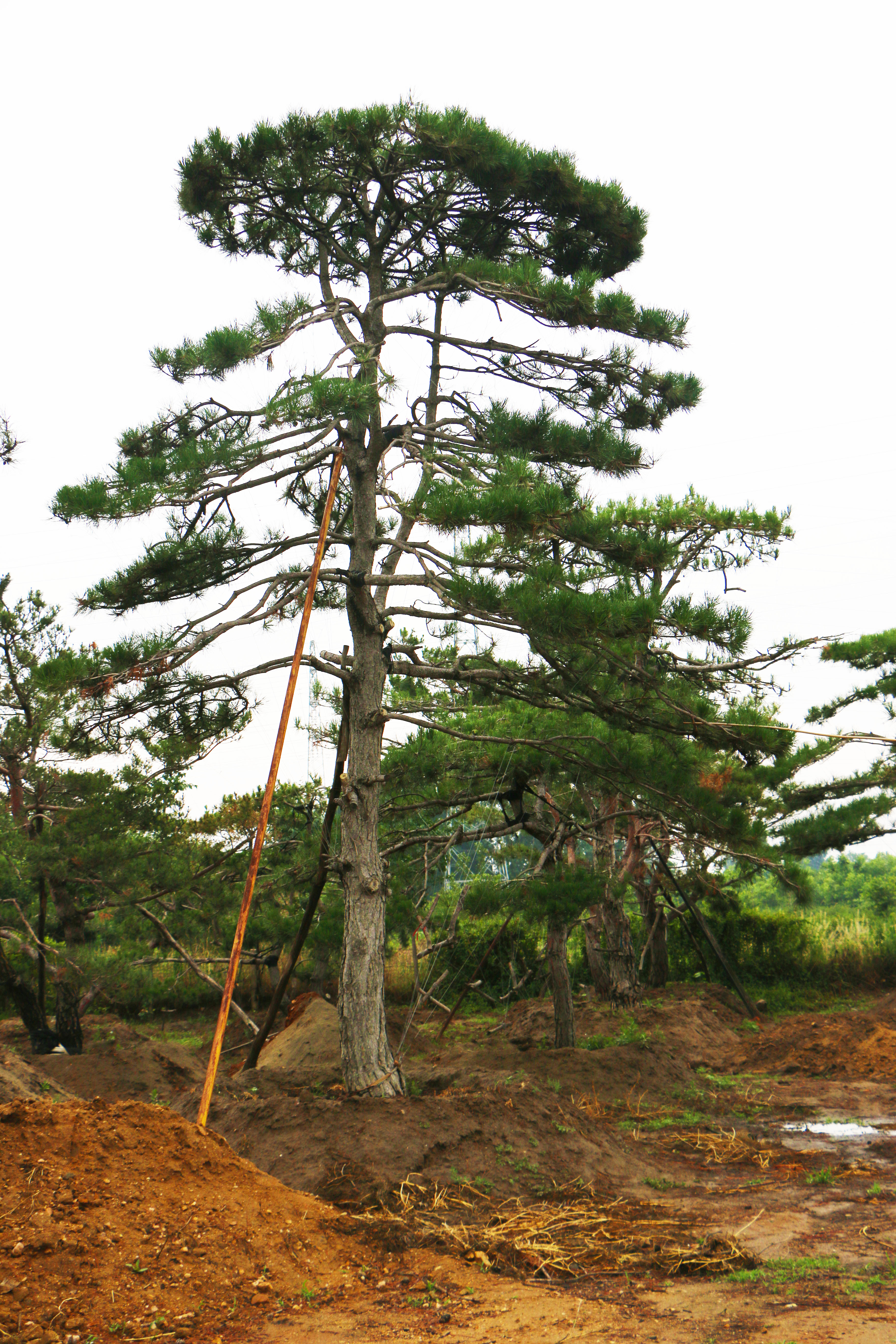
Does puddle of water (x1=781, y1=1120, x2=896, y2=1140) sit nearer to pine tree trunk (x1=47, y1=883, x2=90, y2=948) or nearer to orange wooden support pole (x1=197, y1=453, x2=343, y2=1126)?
orange wooden support pole (x1=197, y1=453, x2=343, y2=1126)

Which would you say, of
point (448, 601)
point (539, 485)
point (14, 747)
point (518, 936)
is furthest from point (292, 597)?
point (518, 936)

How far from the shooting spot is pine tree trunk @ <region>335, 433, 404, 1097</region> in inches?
253

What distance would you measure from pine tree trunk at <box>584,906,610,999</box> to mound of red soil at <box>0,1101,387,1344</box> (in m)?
7.71

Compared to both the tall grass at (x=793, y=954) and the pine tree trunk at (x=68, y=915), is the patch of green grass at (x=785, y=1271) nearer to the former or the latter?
the pine tree trunk at (x=68, y=915)

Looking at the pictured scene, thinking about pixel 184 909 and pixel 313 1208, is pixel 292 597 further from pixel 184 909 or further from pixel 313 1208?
pixel 184 909

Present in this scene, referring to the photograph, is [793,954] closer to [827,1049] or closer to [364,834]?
[827,1049]

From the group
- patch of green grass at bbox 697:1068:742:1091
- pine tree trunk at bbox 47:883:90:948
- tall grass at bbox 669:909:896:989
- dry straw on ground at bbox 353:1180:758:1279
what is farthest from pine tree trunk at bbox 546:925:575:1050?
tall grass at bbox 669:909:896:989

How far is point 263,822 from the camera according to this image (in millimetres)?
4746

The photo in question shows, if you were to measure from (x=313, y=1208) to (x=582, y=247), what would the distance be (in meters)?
6.82

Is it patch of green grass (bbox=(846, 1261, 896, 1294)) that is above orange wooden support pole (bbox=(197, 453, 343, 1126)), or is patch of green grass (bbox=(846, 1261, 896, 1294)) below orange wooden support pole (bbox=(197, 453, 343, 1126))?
below

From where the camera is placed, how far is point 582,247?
743 cm

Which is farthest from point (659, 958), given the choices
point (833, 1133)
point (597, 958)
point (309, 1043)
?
point (833, 1133)

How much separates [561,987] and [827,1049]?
11.4 ft

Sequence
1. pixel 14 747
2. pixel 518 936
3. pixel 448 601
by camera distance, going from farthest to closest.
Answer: pixel 518 936
pixel 14 747
pixel 448 601
